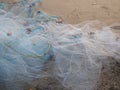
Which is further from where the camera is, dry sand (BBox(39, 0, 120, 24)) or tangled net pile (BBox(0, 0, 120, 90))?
dry sand (BBox(39, 0, 120, 24))

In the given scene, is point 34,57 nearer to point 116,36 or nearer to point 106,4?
point 116,36

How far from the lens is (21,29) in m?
1.58

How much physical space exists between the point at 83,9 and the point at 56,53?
908 mm

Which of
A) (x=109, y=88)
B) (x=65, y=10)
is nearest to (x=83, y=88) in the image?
(x=109, y=88)

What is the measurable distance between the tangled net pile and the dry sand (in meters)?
0.52

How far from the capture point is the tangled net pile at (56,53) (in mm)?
1416

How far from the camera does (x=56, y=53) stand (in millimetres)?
1468

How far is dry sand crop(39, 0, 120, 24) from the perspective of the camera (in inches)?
82.0

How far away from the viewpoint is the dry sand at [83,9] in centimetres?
208

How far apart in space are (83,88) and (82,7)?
3.66ft

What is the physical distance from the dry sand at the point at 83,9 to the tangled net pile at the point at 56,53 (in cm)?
52

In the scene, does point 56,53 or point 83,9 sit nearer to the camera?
point 56,53

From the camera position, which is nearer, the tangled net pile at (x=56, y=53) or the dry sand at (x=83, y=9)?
the tangled net pile at (x=56, y=53)

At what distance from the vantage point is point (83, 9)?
2.17 meters
